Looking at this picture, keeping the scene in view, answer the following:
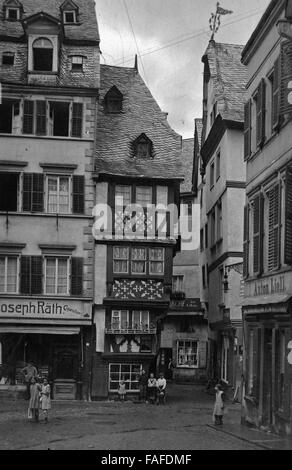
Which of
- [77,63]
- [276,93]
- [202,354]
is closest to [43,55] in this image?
[77,63]

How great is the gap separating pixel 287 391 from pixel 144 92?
78.5 ft

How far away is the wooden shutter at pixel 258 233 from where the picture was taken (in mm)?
24172

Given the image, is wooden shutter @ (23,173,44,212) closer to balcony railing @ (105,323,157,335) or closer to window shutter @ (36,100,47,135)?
window shutter @ (36,100,47,135)

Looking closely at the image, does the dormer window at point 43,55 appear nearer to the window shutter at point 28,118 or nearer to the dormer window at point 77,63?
the dormer window at point 77,63

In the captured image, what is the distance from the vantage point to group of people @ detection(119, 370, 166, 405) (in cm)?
3469

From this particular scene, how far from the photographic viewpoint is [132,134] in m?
38.6

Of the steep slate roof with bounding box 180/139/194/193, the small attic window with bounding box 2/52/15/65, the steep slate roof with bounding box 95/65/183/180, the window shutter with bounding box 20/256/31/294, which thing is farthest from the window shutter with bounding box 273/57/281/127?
the steep slate roof with bounding box 180/139/194/193

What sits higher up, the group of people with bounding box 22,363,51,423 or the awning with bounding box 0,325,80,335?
the awning with bounding box 0,325,80,335

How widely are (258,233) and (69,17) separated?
1990 centimetres

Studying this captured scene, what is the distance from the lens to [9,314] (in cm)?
3475

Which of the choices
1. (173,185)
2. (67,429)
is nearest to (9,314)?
(173,185)

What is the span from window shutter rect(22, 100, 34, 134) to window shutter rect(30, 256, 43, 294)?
556 centimetres

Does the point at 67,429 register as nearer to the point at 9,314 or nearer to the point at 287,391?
the point at 287,391

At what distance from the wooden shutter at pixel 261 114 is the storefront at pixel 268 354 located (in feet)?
13.9
